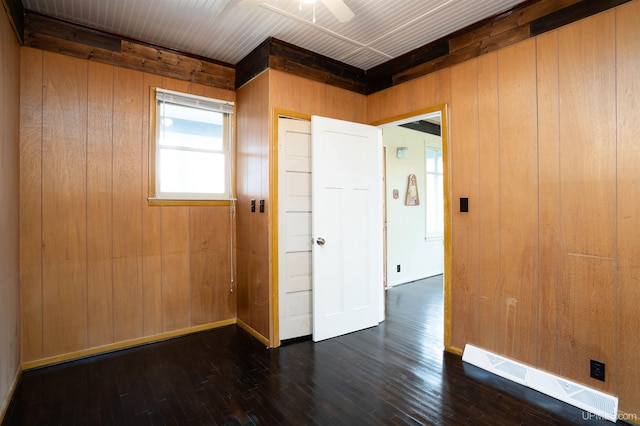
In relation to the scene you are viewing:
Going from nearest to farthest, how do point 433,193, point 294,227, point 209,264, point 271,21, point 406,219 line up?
point 271,21, point 294,227, point 209,264, point 406,219, point 433,193

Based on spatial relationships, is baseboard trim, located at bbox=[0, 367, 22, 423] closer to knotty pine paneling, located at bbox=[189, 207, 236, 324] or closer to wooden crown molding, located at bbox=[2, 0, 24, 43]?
knotty pine paneling, located at bbox=[189, 207, 236, 324]

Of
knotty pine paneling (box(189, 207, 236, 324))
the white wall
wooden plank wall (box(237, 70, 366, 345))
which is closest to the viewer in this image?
wooden plank wall (box(237, 70, 366, 345))

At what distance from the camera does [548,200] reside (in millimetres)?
2283

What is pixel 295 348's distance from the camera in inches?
116

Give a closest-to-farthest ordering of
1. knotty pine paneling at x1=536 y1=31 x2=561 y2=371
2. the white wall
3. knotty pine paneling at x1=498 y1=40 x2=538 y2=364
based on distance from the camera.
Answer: knotty pine paneling at x1=536 y1=31 x2=561 y2=371 < knotty pine paneling at x1=498 y1=40 x2=538 y2=364 < the white wall

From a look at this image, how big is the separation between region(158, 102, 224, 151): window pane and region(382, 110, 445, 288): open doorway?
2.75m

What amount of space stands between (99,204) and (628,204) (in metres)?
3.98

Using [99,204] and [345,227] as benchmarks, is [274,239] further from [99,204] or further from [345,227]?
[99,204]

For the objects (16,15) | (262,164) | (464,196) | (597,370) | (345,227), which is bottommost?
(597,370)

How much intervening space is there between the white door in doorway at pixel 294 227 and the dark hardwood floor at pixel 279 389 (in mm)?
274

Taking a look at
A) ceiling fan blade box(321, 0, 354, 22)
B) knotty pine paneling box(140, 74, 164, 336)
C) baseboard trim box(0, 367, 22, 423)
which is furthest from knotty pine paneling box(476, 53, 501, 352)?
baseboard trim box(0, 367, 22, 423)

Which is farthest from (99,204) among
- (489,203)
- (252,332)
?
(489,203)

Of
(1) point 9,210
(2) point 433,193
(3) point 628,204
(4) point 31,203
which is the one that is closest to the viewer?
(3) point 628,204

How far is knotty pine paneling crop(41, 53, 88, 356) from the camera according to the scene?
8.55 ft
